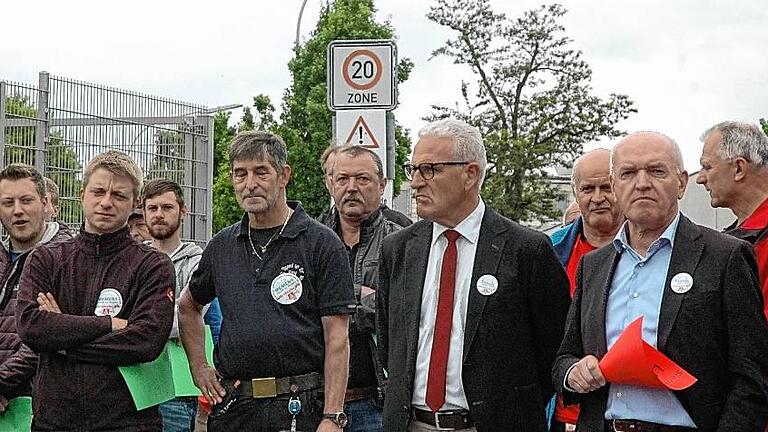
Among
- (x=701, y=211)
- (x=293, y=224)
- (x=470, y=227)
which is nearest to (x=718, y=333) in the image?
(x=470, y=227)

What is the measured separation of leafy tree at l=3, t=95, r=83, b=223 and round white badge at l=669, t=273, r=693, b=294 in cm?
822

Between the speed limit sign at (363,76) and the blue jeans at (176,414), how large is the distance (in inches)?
133

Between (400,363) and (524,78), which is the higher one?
(524,78)

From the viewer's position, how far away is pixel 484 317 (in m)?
5.13

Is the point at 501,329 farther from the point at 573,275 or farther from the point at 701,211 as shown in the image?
the point at 701,211

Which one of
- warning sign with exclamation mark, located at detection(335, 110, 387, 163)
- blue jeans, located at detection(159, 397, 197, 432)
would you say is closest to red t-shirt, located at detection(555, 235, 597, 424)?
blue jeans, located at detection(159, 397, 197, 432)

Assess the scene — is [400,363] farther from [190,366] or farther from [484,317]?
[190,366]

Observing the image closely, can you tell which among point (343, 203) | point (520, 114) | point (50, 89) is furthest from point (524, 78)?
point (343, 203)

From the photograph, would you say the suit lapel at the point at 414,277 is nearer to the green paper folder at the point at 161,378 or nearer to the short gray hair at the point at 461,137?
the short gray hair at the point at 461,137

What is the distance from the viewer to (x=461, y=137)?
5.41m

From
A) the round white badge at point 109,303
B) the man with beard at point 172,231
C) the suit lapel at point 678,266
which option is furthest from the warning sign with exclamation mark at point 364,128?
the suit lapel at point 678,266

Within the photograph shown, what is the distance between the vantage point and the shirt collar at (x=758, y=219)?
5.66m

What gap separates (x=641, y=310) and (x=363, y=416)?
242 cm

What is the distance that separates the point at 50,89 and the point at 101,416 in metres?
6.74
